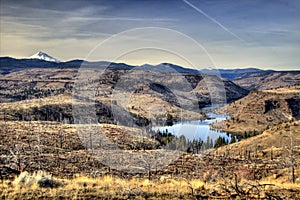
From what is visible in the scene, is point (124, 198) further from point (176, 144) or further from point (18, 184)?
point (176, 144)

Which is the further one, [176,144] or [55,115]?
[55,115]

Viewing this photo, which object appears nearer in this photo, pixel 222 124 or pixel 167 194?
pixel 167 194

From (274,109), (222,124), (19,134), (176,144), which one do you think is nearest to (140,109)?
(222,124)

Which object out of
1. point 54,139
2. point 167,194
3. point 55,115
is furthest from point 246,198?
point 55,115

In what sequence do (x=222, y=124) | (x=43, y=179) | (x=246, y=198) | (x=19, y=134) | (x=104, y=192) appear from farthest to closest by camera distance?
(x=222, y=124) → (x=19, y=134) → (x=43, y=179) → (x=104, y=192) → (x=246, y=198)

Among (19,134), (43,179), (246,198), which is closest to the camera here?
(246,198)

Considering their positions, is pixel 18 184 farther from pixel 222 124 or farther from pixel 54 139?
pixel 222 124

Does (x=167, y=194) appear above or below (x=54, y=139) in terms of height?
above

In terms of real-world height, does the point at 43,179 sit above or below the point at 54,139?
above

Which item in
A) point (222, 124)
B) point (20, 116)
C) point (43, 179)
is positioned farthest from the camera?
point (222, 124)
